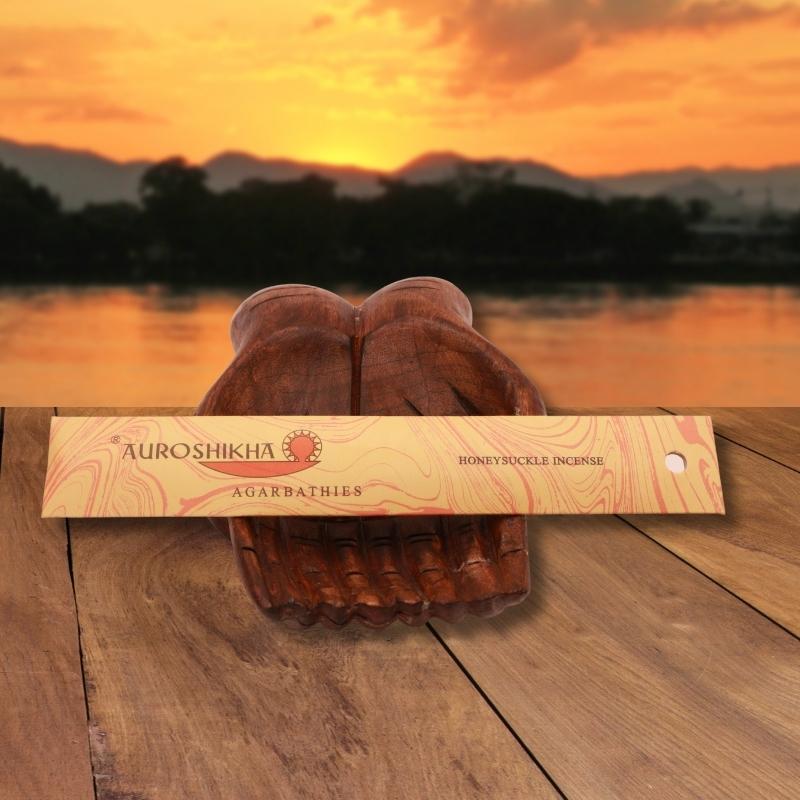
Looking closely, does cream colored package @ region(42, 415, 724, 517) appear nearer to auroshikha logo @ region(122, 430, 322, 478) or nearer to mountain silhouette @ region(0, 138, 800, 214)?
auroshikha logo @ region(122, 430, 322, 478)

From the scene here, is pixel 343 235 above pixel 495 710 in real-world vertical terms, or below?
above

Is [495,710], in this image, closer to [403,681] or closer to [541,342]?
[403,681]

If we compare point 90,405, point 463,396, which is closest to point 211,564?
point 463,396

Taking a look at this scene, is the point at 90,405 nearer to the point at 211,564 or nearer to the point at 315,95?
the point at 315,95

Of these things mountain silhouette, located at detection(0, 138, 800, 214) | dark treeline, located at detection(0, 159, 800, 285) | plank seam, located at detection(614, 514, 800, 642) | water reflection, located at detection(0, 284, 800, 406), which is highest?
mountain silhouette, located at detection(0, 138, 800, 214)

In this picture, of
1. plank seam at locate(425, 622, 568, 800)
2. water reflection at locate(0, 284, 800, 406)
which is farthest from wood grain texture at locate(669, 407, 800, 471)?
plank seam at locate(425, 622, 568, 800)

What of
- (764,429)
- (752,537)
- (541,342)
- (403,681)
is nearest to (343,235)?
(541,342)
